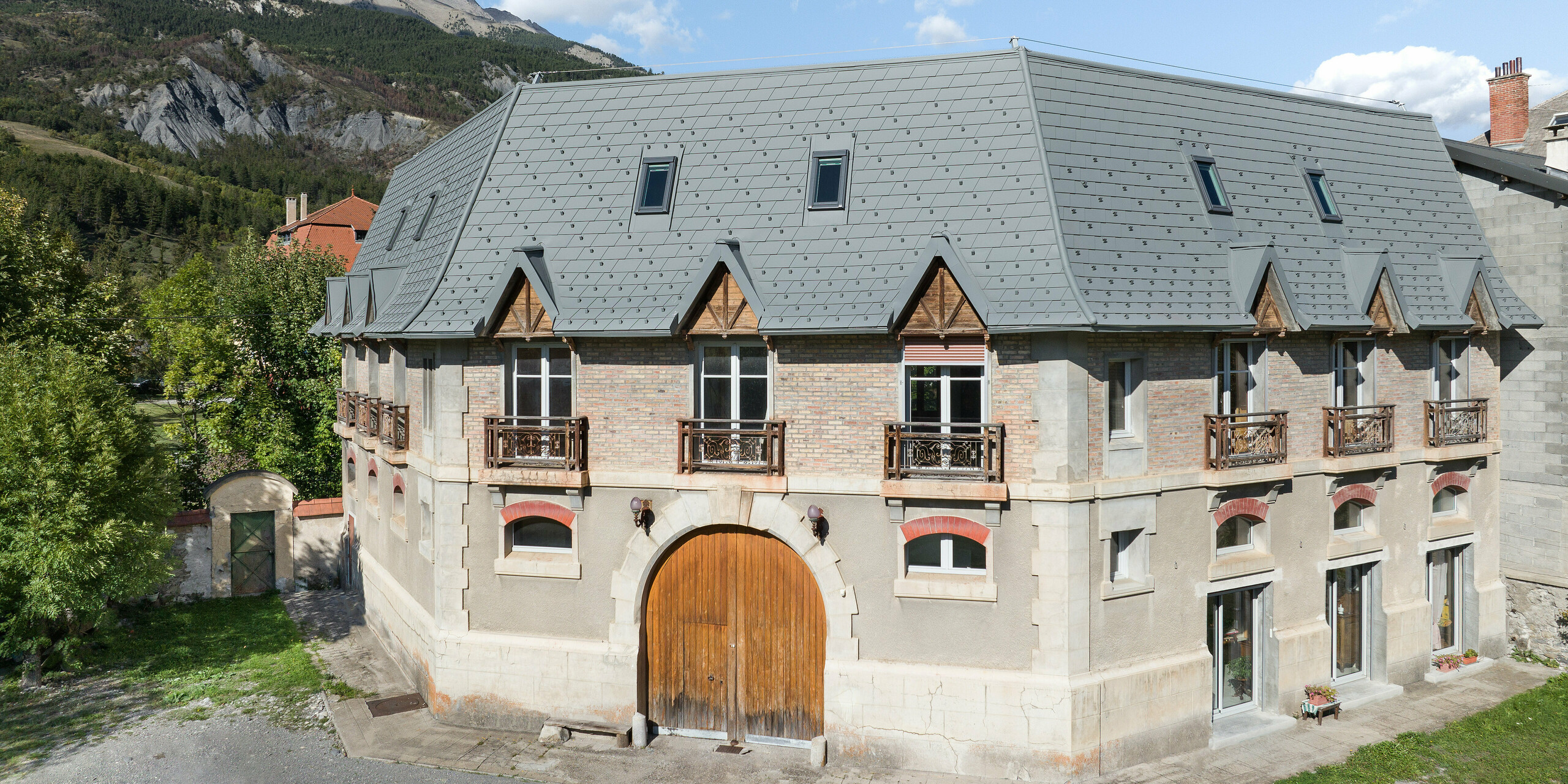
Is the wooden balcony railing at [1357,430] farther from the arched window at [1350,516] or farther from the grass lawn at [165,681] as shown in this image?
the grass lawn at [165,681]

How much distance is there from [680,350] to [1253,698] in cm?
1284

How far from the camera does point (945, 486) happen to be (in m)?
14.4

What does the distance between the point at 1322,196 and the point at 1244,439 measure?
6.63m

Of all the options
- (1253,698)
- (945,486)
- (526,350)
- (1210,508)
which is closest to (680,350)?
(526,350)

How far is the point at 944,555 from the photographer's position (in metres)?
15.2

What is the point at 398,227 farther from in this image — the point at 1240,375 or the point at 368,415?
the point at 1240,375

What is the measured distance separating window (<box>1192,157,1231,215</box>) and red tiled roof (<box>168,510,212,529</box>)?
2720cm

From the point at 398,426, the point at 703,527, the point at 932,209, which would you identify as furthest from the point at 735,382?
the point at 398,426

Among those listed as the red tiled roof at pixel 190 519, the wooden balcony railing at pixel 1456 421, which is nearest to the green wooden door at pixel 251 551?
the red tiled roof at pixel 190 519

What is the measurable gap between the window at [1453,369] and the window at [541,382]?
1864cm

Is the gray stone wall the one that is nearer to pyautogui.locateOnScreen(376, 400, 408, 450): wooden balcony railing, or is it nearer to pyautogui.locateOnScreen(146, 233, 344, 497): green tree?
pyautogui.locateOnScreen(376, 400, 408, 450): wooden balcony railing

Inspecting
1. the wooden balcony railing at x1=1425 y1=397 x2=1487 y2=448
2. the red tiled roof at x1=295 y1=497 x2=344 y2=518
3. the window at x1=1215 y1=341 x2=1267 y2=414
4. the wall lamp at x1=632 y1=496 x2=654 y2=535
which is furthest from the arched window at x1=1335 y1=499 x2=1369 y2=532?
the red tiled roof at x1=295 y1=497 x2=344 y2=518

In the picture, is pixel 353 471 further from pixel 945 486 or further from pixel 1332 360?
pixel 1332 360

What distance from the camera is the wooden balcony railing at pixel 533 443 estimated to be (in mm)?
16109
